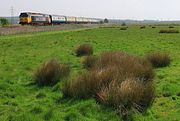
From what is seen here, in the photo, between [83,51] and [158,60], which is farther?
[83,51]

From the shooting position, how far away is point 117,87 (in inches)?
350

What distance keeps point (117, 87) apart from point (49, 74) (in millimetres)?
4255

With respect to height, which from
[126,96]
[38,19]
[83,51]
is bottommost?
[83,51]

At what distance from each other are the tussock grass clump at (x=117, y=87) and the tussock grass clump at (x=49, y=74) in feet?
7.08

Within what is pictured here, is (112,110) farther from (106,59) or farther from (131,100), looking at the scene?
(106,59)

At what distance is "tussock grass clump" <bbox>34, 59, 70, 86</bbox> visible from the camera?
12422mm

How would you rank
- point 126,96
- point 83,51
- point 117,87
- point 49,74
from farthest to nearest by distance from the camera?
1. point 83,51
2. point 49,74
3. point 117,87
4. point 126,96

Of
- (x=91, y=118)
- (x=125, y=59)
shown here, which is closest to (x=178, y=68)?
(x=125, y=59)

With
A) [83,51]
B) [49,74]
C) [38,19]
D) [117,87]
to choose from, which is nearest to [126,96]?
[117,87]

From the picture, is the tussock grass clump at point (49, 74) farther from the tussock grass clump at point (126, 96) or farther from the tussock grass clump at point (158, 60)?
the tussock grass clump at point (158, 60)

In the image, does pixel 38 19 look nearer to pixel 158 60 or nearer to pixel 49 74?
pixel 158 60

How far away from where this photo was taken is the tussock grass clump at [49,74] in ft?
40.8

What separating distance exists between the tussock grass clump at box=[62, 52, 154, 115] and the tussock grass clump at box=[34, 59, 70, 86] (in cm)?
216

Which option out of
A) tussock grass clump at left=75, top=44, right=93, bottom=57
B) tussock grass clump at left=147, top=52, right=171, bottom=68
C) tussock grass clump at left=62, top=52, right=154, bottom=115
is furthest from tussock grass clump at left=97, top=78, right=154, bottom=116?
tussock grass clump at left=75, top=44, right=93, bottom=57
